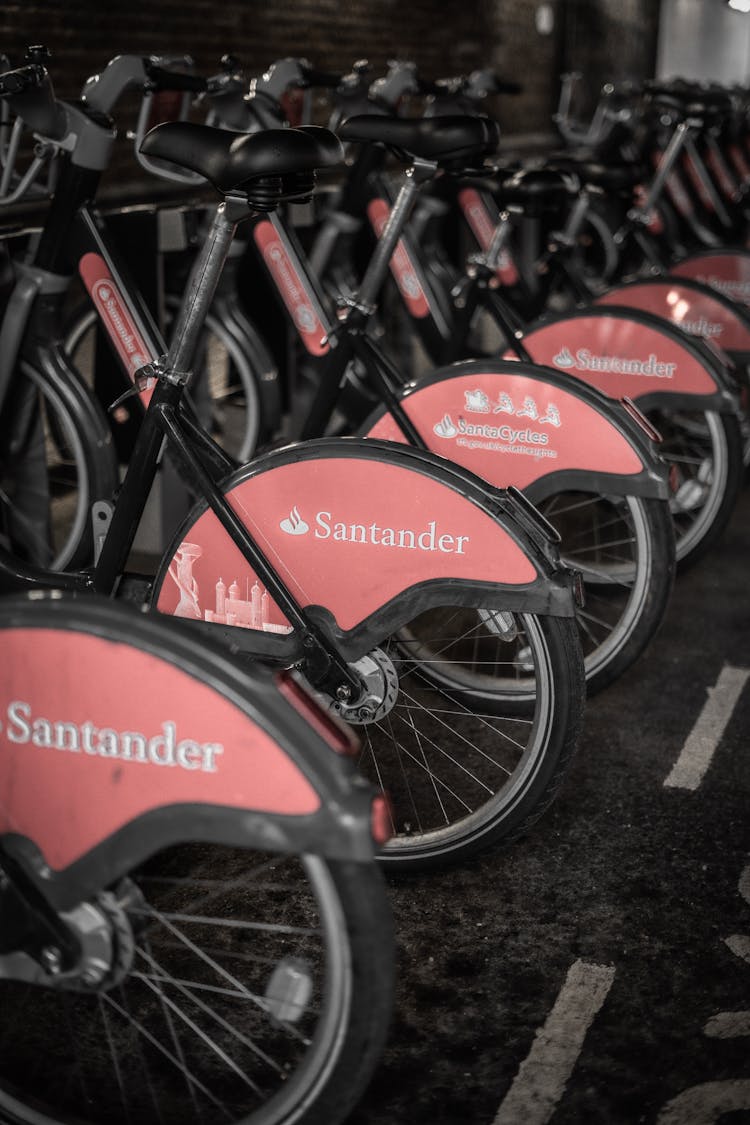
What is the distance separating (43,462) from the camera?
4047 millimetres

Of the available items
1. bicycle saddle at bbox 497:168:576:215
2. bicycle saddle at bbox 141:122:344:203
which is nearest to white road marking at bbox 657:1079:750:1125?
bicycle saddle at bbox 141:122:344:203

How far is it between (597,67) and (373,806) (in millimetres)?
10330

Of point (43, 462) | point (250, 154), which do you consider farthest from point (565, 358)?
point (250, 154)

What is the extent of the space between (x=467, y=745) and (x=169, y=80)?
1.81 m

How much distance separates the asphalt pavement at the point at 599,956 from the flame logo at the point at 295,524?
0.72 m

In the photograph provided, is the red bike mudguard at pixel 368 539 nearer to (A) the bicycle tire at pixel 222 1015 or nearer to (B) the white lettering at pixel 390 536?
(B) the white lettering at pixel 390 536

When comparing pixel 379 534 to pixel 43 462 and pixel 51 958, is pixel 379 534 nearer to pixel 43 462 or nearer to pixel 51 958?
pixel 51 958

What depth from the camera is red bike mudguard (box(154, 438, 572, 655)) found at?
2619 millimetres

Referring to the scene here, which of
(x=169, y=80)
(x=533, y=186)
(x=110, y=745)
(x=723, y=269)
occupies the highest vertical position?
(x=169, y=80)

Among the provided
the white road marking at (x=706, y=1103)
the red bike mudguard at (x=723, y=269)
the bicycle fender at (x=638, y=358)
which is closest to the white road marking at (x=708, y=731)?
the bicycle fender at (x=638, y=358)

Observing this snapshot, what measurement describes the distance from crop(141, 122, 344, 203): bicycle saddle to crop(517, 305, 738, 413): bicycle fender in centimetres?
179

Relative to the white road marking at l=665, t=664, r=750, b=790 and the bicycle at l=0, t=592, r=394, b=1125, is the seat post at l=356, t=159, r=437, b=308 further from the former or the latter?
the bicycle at l=0, t=592, r=394, b=1125

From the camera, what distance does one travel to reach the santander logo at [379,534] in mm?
2637

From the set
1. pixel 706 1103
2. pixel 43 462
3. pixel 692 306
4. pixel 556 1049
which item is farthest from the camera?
pixel 692 306
